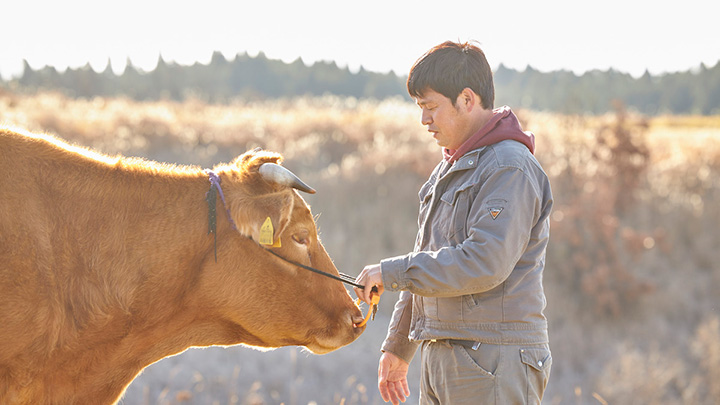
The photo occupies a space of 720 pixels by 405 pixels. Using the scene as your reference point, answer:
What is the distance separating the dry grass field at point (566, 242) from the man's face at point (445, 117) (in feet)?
12.0

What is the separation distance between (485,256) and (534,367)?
0.57m

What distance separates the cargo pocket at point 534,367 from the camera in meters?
3.00

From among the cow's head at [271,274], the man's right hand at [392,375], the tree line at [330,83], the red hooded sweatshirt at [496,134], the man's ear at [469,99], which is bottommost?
the tree line at [330,83]

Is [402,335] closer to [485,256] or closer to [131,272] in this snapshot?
[485,256]

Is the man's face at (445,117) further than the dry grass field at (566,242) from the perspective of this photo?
No

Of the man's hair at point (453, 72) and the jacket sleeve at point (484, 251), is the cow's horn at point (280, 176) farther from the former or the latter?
the man's hair at point (453, 72)

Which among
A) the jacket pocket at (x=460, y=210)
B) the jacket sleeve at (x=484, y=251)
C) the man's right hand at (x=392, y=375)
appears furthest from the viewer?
the man's right hand at (x=392, y=375)

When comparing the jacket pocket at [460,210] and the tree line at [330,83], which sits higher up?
the jacket pocket at [460,210]

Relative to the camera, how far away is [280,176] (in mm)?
3180

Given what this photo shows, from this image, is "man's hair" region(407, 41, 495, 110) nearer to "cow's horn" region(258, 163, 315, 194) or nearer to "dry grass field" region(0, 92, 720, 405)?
"cow's horn" region(258, 163, 315, 194)

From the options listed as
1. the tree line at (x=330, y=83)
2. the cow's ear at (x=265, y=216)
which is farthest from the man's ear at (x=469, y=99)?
the tree line at (x=330, y=83)

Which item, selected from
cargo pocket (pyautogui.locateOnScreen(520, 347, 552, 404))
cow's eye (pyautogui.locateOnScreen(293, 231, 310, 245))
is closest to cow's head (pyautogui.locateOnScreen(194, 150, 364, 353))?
cow's eye (pyautogui.locateOnScreen(293, 231, 310, 245))

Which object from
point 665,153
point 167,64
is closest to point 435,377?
point 665,153

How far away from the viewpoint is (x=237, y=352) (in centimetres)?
1001
